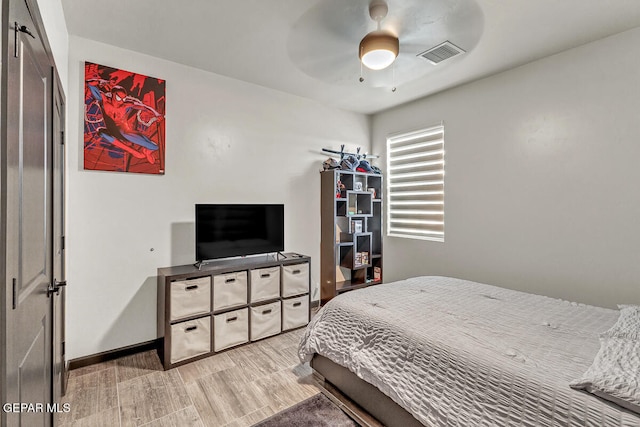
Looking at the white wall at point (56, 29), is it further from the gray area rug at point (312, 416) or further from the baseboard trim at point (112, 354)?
the gray area rug at point (312, 416)


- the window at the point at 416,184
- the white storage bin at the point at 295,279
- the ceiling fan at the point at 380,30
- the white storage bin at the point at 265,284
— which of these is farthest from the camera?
the window at the point at 416,184

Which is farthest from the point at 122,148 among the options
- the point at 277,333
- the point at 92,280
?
the point at 277,333

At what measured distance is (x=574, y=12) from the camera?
2.18 m

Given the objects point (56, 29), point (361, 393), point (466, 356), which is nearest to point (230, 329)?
point (361, 393)

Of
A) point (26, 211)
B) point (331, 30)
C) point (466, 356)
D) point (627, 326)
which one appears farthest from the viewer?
point (331, 30)

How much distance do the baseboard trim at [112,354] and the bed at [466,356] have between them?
1.58 m

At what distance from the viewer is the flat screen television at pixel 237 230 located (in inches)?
111

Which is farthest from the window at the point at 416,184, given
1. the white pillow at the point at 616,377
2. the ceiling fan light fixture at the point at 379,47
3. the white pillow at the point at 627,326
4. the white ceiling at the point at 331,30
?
the white pillow at the point at 616,377

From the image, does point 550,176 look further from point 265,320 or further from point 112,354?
point 112,354

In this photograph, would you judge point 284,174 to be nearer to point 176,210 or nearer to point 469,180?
point 176,210

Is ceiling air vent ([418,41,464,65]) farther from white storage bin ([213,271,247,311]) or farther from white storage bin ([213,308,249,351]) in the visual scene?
white storage bin ([213,308,249,351])

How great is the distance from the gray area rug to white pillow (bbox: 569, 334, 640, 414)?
1254mm

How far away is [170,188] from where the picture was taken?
9.55 feet

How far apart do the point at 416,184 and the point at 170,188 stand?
297 cm
